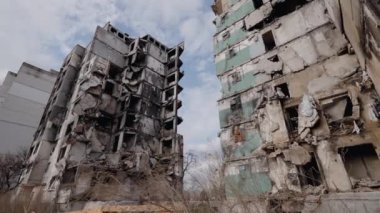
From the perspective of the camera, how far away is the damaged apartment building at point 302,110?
952 centimetres

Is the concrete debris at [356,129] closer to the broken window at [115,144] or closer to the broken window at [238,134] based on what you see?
the broken window at [238,134]

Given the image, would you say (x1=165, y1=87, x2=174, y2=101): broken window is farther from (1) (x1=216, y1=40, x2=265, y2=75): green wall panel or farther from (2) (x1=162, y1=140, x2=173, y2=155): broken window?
(1) (x1=216, y1=40, x2=265, y2=75): green wall panel

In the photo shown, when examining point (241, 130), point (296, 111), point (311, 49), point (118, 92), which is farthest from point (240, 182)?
point (118, 92)

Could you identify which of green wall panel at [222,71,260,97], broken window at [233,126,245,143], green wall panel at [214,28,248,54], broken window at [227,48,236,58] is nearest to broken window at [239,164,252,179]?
broken window at [233,126,245,143]

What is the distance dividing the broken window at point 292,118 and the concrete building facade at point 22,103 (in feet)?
111

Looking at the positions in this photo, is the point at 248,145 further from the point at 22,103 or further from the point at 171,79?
the point at 22,103

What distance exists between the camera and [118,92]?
28625 millimetres

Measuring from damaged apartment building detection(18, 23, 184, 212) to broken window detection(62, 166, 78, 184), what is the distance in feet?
0.29

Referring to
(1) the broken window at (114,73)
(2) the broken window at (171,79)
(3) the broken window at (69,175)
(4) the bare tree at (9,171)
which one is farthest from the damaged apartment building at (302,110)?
(4) the bare tree at (9,171)

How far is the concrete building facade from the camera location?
30141 millimetres

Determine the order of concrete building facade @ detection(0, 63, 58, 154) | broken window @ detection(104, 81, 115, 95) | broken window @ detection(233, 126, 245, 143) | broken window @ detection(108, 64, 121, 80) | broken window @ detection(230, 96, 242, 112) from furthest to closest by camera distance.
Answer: broken window @ detection(108, 64, 121, 80), concrete building facade @ detection(0, 63, 58, 154), broken window @ detection(104, 81, 115, 95), broken window @ detection(230, 96, 242, 112), broken window @ detection(233, 126, 245, 143)

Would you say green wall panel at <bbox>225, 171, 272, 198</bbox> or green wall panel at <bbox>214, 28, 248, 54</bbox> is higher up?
green wall panel at <bbox>214, 28, 248, 54</bbox>

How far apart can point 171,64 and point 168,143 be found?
13.7 meters

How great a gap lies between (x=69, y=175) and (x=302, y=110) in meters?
19.9
